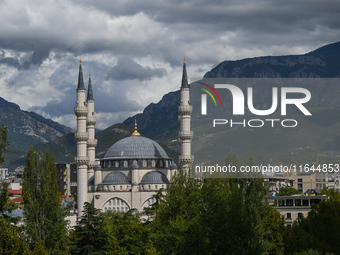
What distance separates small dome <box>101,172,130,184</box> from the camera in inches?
3873

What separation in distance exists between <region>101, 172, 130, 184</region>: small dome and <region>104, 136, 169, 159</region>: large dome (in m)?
5.21

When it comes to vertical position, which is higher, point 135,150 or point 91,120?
point 91,120

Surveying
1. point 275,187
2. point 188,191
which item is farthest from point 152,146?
point 188,191

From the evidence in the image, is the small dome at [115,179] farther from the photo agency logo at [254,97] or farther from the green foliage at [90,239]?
the green foliage at [90,239]

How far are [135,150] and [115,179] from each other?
8.92m

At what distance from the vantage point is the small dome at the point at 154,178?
98.2 metres

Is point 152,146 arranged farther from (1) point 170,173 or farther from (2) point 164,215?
(2) point 164,215

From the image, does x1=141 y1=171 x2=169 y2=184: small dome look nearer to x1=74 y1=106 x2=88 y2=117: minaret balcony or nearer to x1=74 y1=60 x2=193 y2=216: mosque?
x1=74 y1=60 x2=193 y2=216: mosque

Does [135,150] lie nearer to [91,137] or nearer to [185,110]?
[91,137]

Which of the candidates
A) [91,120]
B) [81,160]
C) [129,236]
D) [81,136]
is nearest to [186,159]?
[81,160]

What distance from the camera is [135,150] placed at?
10581 centimetres

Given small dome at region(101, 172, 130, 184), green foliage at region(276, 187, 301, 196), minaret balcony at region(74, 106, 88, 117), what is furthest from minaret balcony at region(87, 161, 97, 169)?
green foliage at region(276, 187, 301, 196)

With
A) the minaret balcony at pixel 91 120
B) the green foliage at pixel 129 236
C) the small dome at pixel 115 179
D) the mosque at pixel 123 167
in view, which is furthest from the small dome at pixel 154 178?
the green foliage at pixel 129 236

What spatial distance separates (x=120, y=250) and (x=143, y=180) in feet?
158
